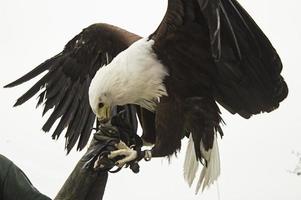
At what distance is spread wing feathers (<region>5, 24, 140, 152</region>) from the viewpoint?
66.0 inches

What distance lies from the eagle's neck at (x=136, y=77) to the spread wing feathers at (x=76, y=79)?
0.25 metres

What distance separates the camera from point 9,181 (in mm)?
1069

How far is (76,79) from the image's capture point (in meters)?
1.75

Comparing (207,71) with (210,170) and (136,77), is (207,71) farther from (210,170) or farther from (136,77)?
(210,170)

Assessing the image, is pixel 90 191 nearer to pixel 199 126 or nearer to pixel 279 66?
pixel 199 126

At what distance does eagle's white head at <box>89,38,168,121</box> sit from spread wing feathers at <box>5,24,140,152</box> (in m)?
0.25

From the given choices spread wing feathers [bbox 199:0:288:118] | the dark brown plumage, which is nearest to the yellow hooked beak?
the dark brown plumage

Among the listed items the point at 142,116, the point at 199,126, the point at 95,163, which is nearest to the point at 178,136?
the point at 199,126

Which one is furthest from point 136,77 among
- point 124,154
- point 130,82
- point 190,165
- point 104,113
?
point 190,165

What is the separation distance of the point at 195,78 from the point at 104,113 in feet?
0.84

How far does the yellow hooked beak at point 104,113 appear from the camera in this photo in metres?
1.34

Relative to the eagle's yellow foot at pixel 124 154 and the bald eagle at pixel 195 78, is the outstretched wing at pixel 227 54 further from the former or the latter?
the eagle's yellow foot at pixel 124 154

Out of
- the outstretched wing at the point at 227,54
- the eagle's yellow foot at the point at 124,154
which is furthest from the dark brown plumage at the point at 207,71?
the eagle's yellow foot at the point at 124,154

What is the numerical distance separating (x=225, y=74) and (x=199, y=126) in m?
0.16
